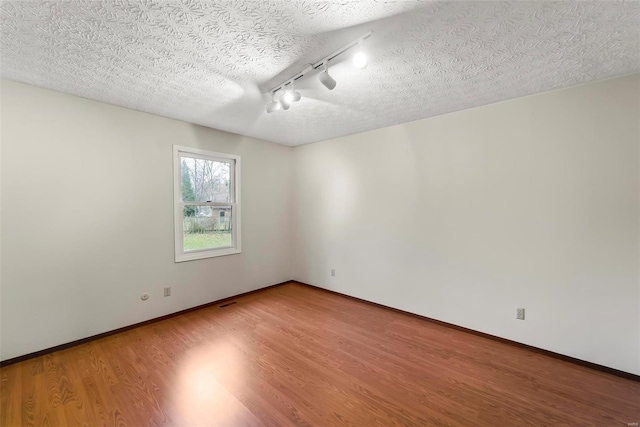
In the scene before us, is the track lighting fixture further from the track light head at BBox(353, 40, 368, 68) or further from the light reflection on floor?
the light reflection on floor

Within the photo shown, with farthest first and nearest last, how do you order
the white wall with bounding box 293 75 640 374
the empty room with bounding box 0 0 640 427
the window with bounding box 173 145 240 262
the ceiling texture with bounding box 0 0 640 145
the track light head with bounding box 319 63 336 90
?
the window with bounding box 173 145 240 262
the white wall with bounding box 293 75 640 374
the track light head with bounding box 319 63 336 90
the empty room with bounding box 0 0 640 427
the ceiling texture with bounding box 0 0 640 145

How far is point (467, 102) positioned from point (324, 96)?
1.51m

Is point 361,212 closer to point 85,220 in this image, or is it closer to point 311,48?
point 311,48

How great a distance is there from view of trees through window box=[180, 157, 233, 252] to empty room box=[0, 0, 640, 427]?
1.6 inches

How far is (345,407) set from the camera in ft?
5.74

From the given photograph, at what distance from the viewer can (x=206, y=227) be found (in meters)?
3.64

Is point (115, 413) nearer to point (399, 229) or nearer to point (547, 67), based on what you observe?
point (399, 229)

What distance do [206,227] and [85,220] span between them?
132 centimetres

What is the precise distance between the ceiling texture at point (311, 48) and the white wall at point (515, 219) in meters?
0.36

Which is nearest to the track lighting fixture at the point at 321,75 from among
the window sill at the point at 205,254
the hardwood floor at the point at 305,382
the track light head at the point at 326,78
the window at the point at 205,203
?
the track light head at the point at 326,78

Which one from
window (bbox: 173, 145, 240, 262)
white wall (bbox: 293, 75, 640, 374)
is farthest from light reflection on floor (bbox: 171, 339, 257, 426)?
white wall (bbox: 293, 75, 640, 374)

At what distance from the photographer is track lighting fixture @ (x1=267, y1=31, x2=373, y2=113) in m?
1.64

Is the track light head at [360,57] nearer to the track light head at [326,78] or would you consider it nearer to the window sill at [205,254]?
the track light head at [326,78]

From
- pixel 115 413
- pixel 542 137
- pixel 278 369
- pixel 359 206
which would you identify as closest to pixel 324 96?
pixel 359 206
